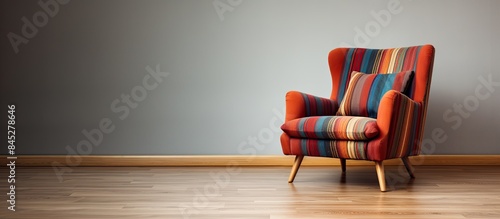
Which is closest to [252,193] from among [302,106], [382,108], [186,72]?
[302,106]

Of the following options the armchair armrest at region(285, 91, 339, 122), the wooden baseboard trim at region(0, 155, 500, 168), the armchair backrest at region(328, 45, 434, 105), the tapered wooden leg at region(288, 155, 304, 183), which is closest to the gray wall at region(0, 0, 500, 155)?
the wooden baseboard trim at region(0, 155, 500, 168)

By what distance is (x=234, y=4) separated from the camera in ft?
13.5

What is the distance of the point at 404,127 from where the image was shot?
117 inches

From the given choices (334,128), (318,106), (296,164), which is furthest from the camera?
(318,106)

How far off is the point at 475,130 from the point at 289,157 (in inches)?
55.0

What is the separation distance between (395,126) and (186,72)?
1.80m

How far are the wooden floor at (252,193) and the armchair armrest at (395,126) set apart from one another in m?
0.21

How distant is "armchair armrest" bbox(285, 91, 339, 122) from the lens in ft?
10.5

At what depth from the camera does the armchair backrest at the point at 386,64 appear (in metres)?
3.24

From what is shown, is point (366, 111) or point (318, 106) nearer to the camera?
point (366, 111)

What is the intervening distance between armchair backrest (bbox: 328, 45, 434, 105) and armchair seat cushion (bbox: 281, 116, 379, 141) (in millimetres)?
500

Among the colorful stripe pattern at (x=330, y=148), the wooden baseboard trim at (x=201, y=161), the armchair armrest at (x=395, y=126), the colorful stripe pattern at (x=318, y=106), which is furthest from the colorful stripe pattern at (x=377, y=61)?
the wooden baseboard trim at (x=201, y=161)

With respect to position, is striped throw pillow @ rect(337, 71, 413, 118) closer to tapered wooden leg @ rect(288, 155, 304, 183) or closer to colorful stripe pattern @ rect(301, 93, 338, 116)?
colorful stripe pattern @ rect(301, 93, 338, 116)

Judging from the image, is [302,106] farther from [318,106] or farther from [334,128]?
[334,128]
